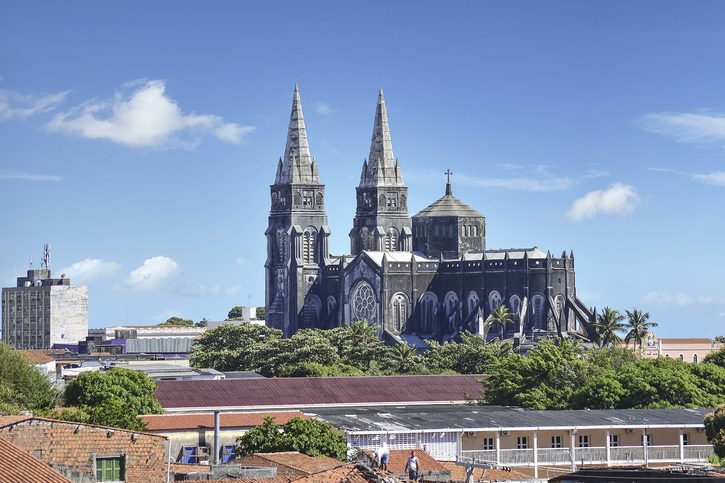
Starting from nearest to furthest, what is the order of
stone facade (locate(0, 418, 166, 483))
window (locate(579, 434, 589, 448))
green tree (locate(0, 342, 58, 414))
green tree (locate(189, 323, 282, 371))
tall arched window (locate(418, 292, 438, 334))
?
stone facade (locate(0, 418, 166, 483)), window (locate(579, 434, 589, 448)), green tree (locate(0, 342, 58, 414)), green tree (locate(189, 323, 282, 371)), tall arched window (locate(418, 292, 438, 334))

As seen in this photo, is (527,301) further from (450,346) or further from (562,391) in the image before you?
(562,391)

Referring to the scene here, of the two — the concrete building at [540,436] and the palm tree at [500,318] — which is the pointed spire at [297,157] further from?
the concrete building at [540,436]

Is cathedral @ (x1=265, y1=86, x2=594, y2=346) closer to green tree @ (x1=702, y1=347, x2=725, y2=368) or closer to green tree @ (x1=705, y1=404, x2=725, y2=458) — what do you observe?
green tree @ (x1=702, y1=347, x2=725, y2=368)

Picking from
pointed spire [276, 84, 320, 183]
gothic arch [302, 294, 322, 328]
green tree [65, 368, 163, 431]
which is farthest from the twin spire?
green tree [65, 368, 163, 431]

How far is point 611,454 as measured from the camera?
222 feet

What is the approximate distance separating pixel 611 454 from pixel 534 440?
13.4ft

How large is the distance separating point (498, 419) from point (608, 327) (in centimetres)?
8445

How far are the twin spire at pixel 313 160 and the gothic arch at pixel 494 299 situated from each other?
20.2 m

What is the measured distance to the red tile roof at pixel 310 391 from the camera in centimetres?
8662

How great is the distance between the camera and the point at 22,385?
75.5m

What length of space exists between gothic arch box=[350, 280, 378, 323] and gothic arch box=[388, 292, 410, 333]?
1754 millimetres

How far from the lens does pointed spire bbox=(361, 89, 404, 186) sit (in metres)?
184

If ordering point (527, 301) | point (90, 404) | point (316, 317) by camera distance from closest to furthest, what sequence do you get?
1. point (90, 404)
2. point (527, 301)
3. point (316, 317)

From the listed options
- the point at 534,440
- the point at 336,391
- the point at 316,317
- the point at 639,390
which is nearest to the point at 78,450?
the point at 534,440
